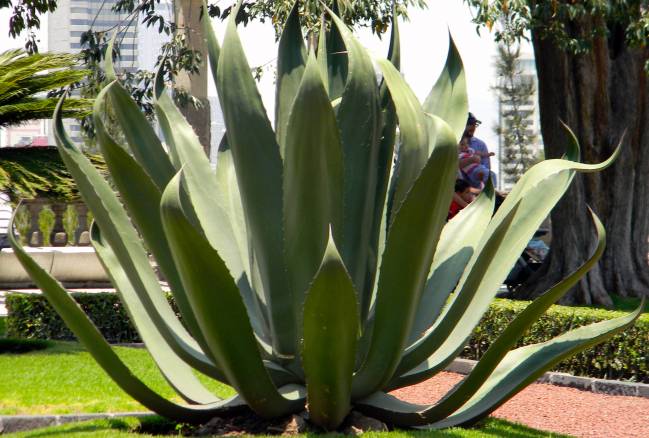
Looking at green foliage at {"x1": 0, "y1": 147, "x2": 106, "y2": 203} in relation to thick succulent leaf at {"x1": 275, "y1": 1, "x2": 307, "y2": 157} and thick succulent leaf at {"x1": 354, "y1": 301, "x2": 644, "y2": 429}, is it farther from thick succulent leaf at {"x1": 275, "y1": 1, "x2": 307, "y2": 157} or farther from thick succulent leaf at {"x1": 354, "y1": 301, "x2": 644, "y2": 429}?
thick succulent leaf at {"x1": 354, "y1": 301, "x2": 644, "y2": 429}

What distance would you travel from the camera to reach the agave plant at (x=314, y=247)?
12.3 feet

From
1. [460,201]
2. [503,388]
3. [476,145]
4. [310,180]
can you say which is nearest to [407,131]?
[310,180]

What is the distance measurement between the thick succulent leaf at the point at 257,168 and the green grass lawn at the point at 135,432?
0.65m

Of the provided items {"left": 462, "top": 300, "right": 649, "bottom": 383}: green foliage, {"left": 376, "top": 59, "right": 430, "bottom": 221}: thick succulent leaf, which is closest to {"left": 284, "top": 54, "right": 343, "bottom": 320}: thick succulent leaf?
{"left": 376, "top": 59, "right": 430, "bottom": 221}: thick succulent leaf

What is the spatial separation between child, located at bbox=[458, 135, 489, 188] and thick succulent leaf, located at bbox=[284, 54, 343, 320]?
21.4ft

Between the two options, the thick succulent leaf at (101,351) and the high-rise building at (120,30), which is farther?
the high-rise building at (120,30)

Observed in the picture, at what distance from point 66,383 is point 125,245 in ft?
10.4

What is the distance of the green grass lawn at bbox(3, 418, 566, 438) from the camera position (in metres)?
4.14

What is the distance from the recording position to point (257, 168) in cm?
408

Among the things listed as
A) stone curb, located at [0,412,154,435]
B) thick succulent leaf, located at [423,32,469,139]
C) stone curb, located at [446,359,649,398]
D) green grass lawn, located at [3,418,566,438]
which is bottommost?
stone curb, located at [446,359,649,398]

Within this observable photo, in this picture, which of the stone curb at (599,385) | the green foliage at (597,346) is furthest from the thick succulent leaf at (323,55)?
the green foliage at (597,346)

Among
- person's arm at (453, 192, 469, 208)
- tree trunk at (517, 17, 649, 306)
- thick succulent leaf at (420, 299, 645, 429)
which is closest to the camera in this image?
thick succulent leaf at (420, 299, 645, 429)

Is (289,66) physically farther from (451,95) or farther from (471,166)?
(471,166)

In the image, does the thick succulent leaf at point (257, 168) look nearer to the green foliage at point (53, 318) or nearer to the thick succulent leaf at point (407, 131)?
the thick succulent leaf at point (407, 131)
